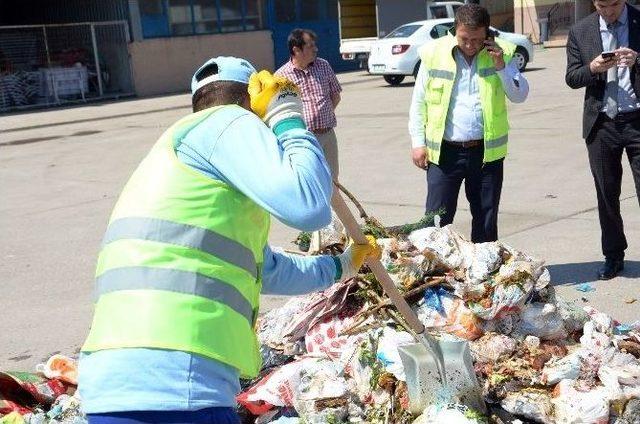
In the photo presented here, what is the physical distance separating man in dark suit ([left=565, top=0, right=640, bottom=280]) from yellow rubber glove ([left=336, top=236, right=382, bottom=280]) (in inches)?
122

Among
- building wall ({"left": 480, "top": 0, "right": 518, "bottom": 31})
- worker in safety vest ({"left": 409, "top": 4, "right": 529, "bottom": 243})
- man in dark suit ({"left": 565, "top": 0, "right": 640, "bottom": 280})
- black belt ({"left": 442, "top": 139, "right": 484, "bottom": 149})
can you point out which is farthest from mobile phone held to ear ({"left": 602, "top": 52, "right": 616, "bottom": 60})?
building wall ({"left": 480, "top": 0, "right": 518, "bottom": 31})

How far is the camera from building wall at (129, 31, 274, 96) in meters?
25.4

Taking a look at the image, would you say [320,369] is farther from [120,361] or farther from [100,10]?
[100,10]

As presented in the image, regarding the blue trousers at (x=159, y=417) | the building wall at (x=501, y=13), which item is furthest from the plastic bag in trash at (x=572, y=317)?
the building wall at (x=501, y=13)

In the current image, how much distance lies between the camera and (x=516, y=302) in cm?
404

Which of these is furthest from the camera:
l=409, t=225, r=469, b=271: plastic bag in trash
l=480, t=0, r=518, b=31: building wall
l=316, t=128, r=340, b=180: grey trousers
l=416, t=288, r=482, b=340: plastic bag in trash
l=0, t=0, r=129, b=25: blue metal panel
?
l=480, t=0, r=518, b=31: building wall

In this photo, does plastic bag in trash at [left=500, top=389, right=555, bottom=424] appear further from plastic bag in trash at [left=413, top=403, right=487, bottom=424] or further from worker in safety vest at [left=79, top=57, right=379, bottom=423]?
worker in safety vest at [left=79, top=57, right=379, bottom=423]

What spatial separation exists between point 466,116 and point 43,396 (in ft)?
Answer: 9.88

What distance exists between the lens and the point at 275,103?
228cm

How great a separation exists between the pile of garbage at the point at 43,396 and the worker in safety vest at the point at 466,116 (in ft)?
8.13

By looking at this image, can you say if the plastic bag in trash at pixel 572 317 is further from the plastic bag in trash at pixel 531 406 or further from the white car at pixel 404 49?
the white car at pixel 404 49

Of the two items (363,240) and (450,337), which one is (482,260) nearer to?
(450,337)

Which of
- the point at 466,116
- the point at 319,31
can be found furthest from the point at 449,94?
the point at 319,31

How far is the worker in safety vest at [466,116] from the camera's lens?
5328mm
